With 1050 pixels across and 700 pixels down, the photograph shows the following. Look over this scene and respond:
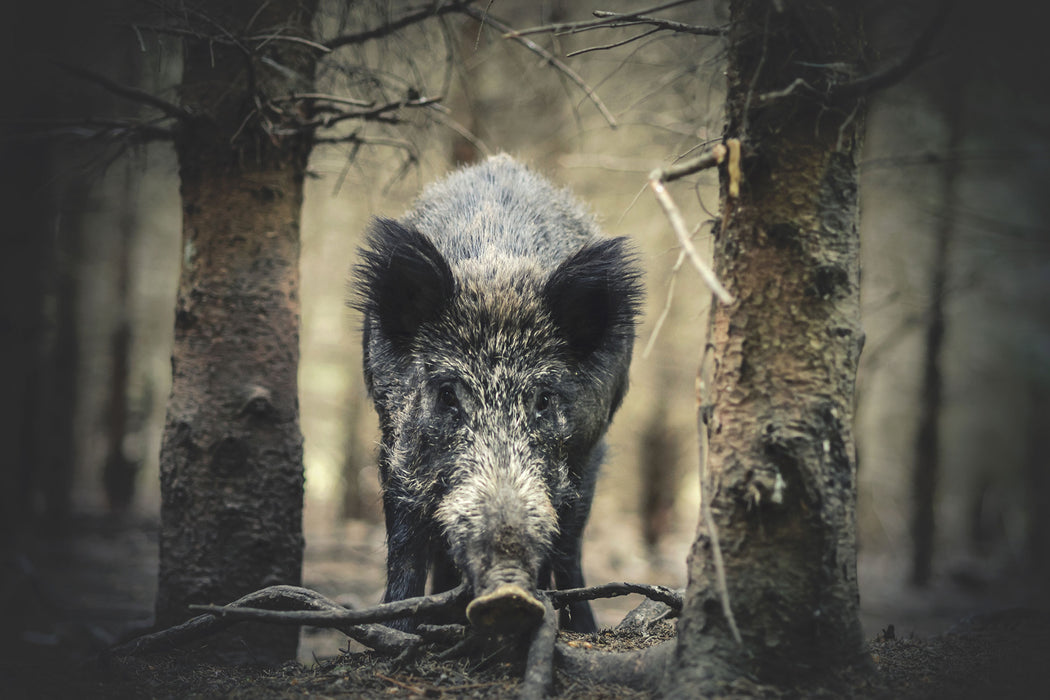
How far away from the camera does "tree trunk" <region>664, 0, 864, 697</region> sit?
241 cm

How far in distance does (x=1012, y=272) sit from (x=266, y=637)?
11260mm

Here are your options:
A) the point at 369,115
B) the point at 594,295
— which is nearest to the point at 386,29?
the point at 369,115

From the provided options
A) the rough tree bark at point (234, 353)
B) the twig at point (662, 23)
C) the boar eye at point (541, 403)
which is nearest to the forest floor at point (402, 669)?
the rough tree bark at point (234, 353)

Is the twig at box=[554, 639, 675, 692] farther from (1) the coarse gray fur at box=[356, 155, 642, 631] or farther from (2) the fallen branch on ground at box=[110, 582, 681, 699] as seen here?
(1) the coarse gray fur at box=[356, 155, 642, 631]

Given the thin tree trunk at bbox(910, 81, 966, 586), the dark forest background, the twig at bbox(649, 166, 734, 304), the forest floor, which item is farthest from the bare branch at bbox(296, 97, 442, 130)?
the thin tree trunk at bbox(910, 81, 966, 586)

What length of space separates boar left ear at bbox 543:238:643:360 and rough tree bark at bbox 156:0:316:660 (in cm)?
167

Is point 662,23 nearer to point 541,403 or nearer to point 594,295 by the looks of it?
point 594,295

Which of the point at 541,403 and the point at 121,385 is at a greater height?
the point at 121,385

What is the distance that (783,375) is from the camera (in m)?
2.50

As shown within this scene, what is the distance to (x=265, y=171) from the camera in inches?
169

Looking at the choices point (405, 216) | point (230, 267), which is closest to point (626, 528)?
point (405, 216)

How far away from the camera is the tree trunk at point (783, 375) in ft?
7.90

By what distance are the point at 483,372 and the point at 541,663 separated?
1652 millimetres

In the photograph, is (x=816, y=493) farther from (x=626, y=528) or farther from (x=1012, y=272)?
(x=626, y=528)
